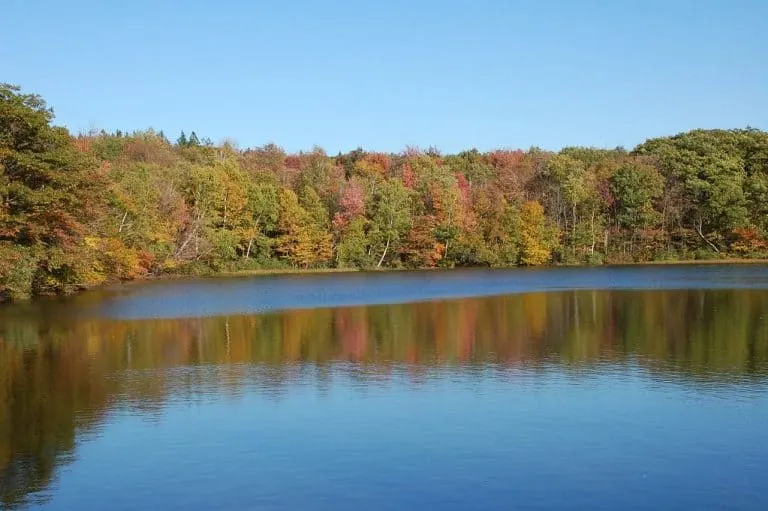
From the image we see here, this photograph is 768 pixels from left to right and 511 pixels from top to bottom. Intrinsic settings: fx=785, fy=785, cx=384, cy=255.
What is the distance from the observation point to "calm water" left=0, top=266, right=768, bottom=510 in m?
10.2

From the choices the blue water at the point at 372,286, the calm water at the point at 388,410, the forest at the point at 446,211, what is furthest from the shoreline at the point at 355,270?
the calm water at the point at 388,410

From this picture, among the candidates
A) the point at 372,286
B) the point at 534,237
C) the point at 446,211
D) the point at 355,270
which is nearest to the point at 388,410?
the point at 372,286

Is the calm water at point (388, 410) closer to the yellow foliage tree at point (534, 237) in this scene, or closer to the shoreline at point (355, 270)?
the shoreline at point (355, 270)

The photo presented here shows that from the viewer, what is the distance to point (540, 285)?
43.4m

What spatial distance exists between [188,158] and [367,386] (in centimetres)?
6430

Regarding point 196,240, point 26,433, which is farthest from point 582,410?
point 196,240

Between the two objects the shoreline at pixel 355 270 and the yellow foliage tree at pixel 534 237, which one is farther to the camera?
the yellow foliage tree at pixel 534 237

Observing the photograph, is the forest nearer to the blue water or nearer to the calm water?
the blue water

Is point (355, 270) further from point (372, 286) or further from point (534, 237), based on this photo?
point (372, 286)

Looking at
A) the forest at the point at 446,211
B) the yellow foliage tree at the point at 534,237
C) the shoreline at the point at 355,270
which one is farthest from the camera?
the yellow foliage tree at the point at 534,237

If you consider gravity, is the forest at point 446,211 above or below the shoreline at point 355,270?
above

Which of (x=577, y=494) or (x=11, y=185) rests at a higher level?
(x=11, y=185)

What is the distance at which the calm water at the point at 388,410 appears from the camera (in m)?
10.2

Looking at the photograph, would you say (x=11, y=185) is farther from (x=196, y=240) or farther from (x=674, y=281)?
(x=674, y=281)
